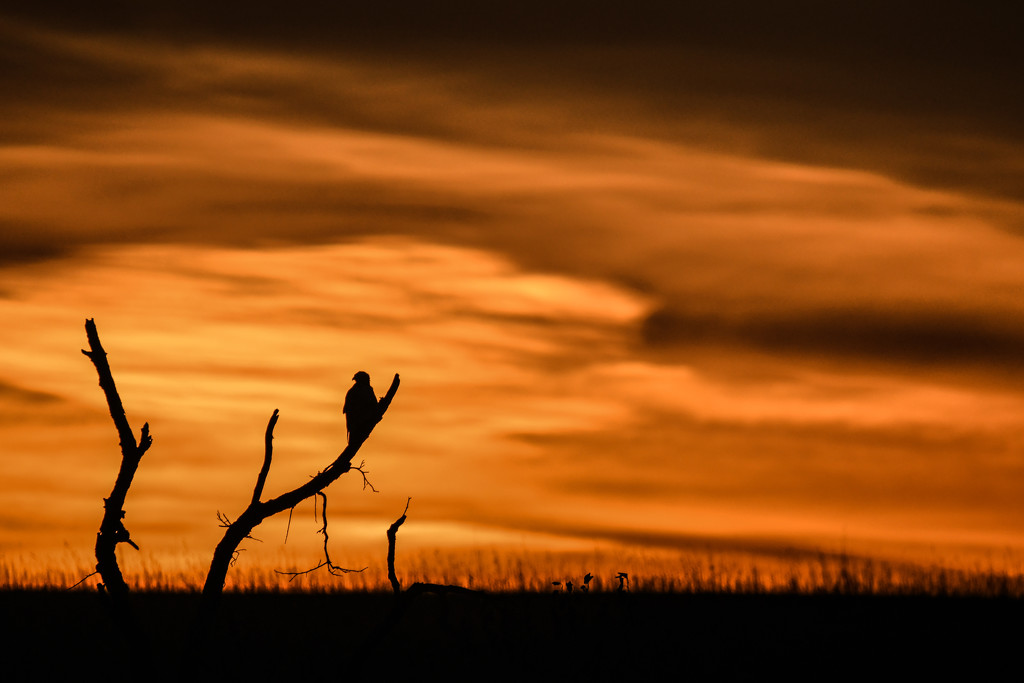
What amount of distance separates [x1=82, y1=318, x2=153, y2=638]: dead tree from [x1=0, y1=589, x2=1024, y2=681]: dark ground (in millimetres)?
2583

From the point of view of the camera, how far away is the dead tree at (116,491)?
9539 millimetres

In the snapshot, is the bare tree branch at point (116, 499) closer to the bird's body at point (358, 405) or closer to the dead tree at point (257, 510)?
the dead tree at point (257, 510)

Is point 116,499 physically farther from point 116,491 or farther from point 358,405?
point 358,405

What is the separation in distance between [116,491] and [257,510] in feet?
4.04

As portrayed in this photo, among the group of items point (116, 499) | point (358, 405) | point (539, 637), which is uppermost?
point (358, 405)

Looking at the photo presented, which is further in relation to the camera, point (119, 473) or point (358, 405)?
point (358, 405)

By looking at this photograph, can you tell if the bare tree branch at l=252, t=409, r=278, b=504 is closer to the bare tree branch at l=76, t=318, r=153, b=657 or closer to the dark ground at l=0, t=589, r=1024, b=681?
the bare tree branch at l=76, t=318, r=153, b=657

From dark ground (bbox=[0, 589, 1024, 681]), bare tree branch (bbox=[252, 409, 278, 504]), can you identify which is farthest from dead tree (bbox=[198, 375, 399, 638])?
dark ground (bbox=[0, 589, 1024, 681])

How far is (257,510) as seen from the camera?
9945 millimetres

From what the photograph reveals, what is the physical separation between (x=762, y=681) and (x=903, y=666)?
2420 mm

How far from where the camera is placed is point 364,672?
14.7 m

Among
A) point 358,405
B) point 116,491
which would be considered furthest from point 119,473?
point 358,405

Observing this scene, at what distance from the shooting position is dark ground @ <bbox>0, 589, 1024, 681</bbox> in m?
14.2

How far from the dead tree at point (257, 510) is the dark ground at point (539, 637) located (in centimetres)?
261
